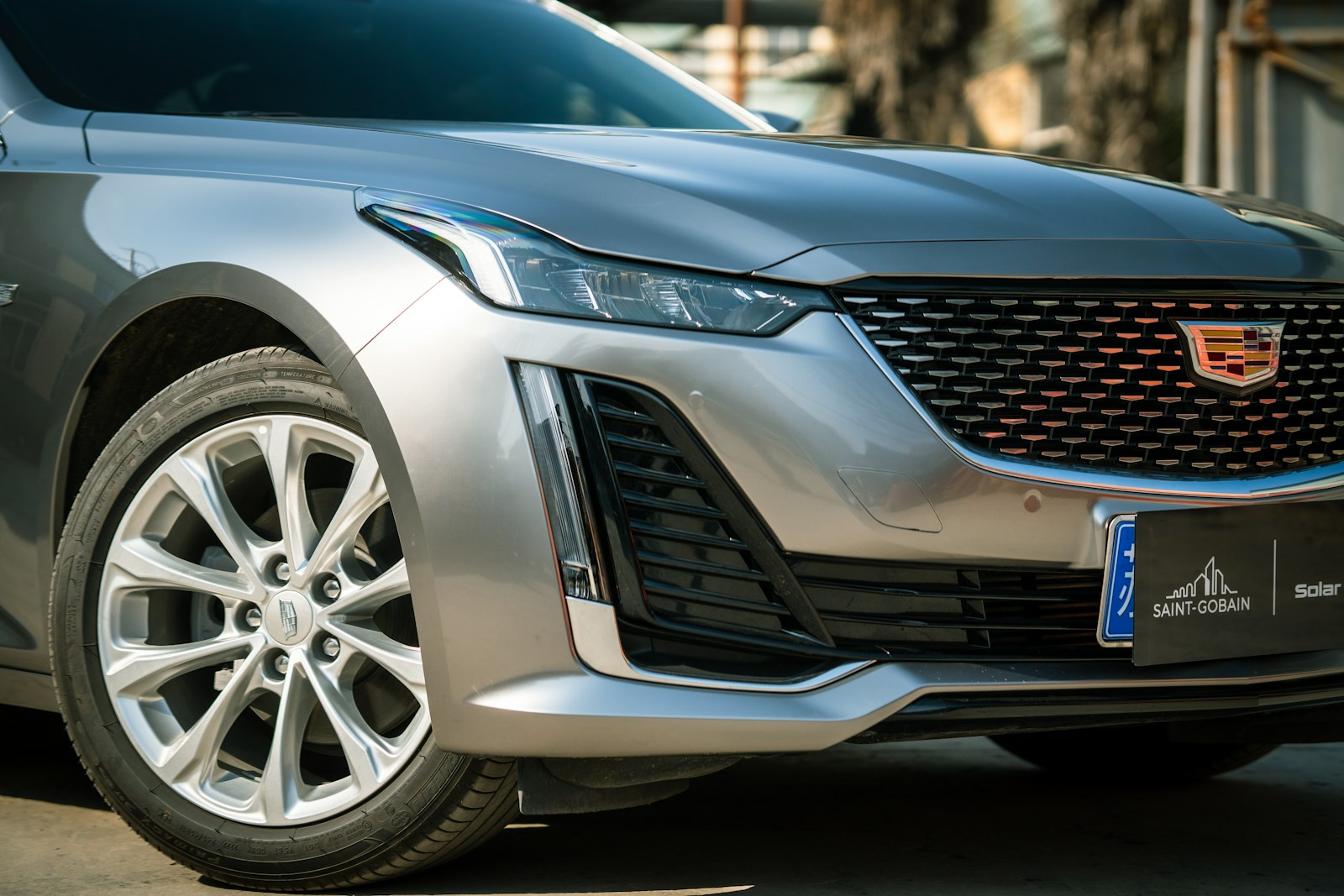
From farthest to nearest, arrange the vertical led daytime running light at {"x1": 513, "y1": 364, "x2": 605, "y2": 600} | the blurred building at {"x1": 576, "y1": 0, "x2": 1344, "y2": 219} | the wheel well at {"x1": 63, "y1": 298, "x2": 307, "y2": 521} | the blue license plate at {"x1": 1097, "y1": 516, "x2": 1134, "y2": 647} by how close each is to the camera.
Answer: the blurred building at {"x1": 576, "y1": 0, "x2": 1344, "y2": 219}
the wheel well at {"x1": 63, "y1": 298, "x2": 307, "y2": 521}
the blue license plate at {"x1": 1097, "y1": 516, "x2": 1134, "y2": 647}
the vertical led daytime running light at {"x1": 513, "y1": 364, "x2": 605, "y2": 600}

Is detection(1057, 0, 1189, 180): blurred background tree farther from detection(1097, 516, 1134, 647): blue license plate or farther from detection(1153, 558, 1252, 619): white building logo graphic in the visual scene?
detection(1097, 516, 1134, 647): blue license plate

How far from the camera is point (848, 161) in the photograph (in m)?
2.74

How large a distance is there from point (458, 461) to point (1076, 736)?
70.8 inches

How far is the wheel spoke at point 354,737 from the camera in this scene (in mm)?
2496

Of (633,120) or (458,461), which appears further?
(633,120)

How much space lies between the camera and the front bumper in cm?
228

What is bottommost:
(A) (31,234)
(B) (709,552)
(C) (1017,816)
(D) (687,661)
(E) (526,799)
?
(C) (1017,816)

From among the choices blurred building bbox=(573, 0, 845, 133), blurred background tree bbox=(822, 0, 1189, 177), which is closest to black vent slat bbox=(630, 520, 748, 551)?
blurred background tree bbox=(822, 0, 1189, 177)

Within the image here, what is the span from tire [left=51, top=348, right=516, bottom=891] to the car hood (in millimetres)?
382

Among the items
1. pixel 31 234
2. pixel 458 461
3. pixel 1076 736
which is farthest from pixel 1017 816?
pixel 31 234

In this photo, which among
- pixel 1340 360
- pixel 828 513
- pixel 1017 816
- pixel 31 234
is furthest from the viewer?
pixel 1017 816

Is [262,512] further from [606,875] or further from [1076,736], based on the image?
[1076,736]

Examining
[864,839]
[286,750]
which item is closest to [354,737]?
[286,750]

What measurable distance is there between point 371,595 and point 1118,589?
3.45 ft
